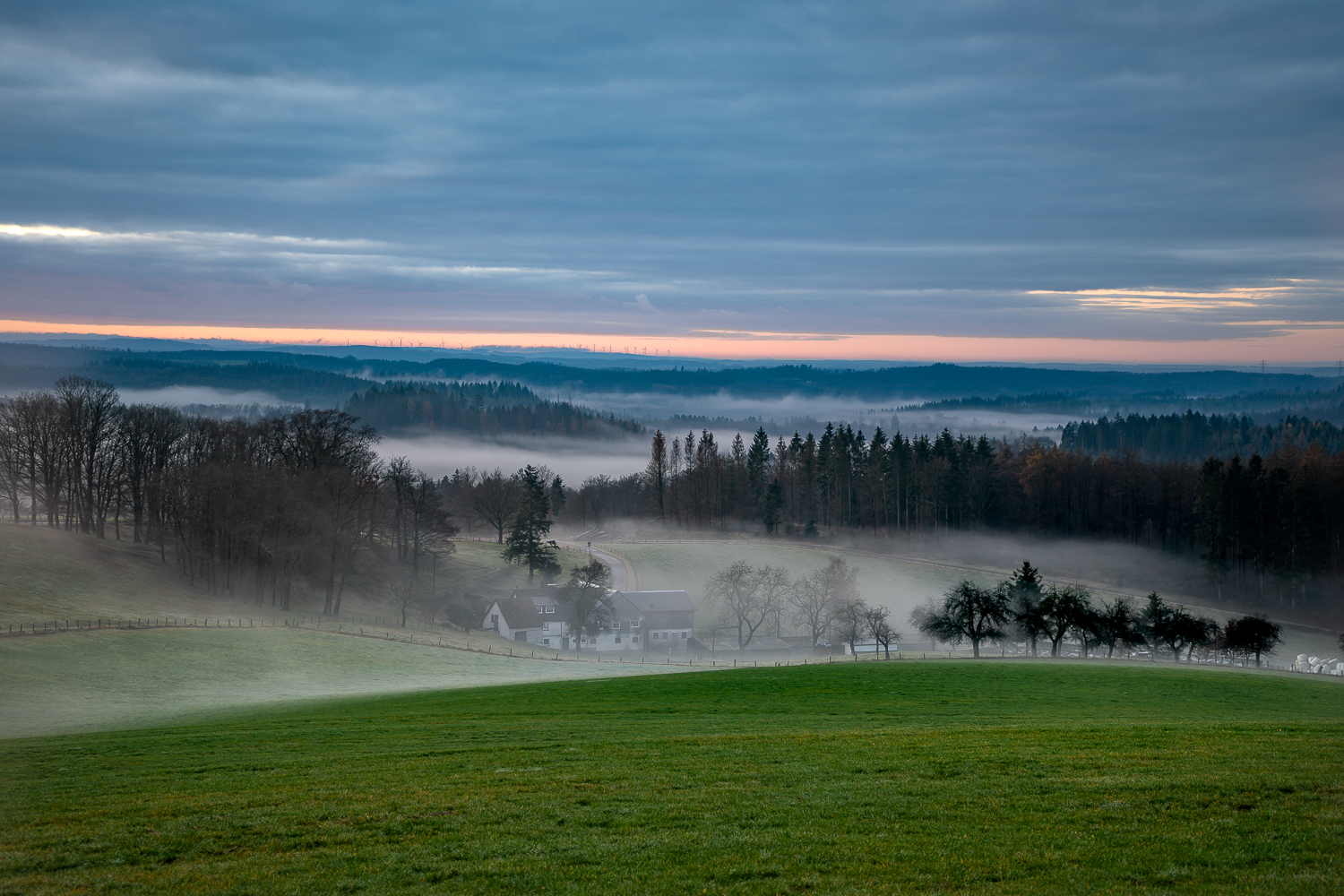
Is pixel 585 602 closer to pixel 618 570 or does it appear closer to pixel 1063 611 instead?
pixel 618 570

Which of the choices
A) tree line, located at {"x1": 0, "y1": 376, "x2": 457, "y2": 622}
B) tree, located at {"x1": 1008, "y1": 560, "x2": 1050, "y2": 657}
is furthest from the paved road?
tree, located at {"x1": 1008, "y1": 560, "x2": 1050, "y2": 657}

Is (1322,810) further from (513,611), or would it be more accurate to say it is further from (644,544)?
(644,544)

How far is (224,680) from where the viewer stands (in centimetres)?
4212

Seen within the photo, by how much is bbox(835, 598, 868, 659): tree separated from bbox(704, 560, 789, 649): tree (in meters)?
7.82

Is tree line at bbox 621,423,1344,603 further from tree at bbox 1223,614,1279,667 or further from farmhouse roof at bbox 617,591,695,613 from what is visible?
farmhouse roof at bbox 617,591,695,613

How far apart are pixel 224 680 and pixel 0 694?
31.1ft

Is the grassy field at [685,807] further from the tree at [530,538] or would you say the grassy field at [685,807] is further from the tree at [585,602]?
the tree at [530,538]

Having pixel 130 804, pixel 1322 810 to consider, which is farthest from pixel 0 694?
pixel 1322 810

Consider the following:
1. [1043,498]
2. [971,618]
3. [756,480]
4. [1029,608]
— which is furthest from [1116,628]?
[756,480]

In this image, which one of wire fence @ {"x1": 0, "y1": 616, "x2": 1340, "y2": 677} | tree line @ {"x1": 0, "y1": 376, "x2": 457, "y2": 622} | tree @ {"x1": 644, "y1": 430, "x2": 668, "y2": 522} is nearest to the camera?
wire fence @ {"x1": 0, "y1": 616, "x2": 1340, "y2": 677}

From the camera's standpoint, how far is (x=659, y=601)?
8306 centimetres

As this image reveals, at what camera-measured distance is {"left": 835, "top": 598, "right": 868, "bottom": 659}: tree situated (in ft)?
225

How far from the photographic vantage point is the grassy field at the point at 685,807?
35.7ft

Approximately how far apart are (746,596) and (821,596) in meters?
7.43
